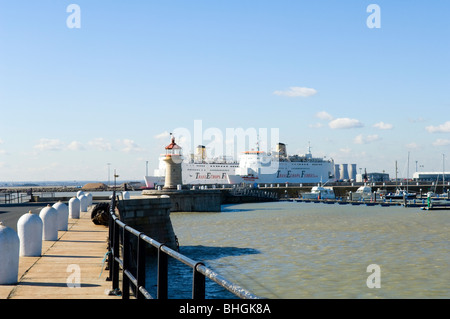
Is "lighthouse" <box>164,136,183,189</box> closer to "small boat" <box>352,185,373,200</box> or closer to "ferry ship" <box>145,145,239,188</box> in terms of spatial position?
"small boat" <box>352,185,373,200</box>

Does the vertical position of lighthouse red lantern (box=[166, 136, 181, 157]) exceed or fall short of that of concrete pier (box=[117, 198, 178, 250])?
it exceeds it

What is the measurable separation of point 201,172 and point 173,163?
7963 cm

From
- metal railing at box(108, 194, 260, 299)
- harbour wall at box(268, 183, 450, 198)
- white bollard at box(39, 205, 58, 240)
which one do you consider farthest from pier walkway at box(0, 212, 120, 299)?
harbour wall at box(268, 183, 450, 198)

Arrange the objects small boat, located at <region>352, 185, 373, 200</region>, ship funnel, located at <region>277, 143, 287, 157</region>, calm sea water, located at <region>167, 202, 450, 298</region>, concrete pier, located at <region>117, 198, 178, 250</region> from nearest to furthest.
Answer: calm sea water, located at <region>167, 202, 450, 298</region> → concrete pier, located at <region>117, 198, 178, 250</region> → small boat, located at <region>352, 185, 373, 200</region> → ship funnel, located at <region>277, 143, 287, 157</region>

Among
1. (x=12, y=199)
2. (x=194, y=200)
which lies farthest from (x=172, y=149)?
(x=12, y=199)

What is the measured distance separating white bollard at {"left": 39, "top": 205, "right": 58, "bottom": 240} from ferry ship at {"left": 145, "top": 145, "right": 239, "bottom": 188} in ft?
374

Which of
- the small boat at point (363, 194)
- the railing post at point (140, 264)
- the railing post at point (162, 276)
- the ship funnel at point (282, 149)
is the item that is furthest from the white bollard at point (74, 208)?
the ship funnel at point (282, 149)

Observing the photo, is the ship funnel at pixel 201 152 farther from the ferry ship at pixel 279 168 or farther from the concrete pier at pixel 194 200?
the concrete pier at pixel 194 200

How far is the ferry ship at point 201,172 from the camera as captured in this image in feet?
433

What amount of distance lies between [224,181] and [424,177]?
10195 centimetres

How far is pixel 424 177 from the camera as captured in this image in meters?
196

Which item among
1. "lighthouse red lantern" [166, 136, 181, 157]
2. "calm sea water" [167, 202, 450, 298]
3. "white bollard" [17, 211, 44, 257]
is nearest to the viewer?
"white bollard" [17, 211, 44, 257]

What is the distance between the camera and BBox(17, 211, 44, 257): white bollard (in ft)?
40.3

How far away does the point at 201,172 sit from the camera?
437ft
